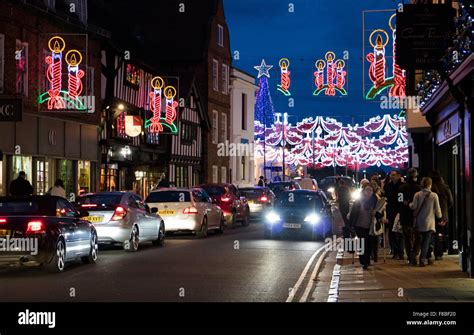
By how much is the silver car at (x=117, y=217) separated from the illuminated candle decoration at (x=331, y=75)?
41.3ft

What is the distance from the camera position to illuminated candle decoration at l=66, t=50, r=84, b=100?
29203 millimetres

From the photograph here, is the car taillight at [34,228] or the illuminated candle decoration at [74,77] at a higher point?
the illuminated candle decoration at [74,77]

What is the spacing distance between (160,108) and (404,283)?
27877mm

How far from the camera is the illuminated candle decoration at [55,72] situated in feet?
94.6

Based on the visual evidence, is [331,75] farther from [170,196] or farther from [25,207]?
[25,207]

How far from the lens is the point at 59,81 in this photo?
95.1 feet

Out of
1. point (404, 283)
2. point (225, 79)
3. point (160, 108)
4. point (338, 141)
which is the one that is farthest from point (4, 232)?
point (338, 141)

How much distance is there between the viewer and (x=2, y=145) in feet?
89.4

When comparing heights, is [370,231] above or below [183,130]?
below

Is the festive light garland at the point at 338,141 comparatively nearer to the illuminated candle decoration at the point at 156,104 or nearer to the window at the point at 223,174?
the window at the point at 223,174

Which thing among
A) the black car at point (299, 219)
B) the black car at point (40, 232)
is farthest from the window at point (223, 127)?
the black car at point (40, 232)
